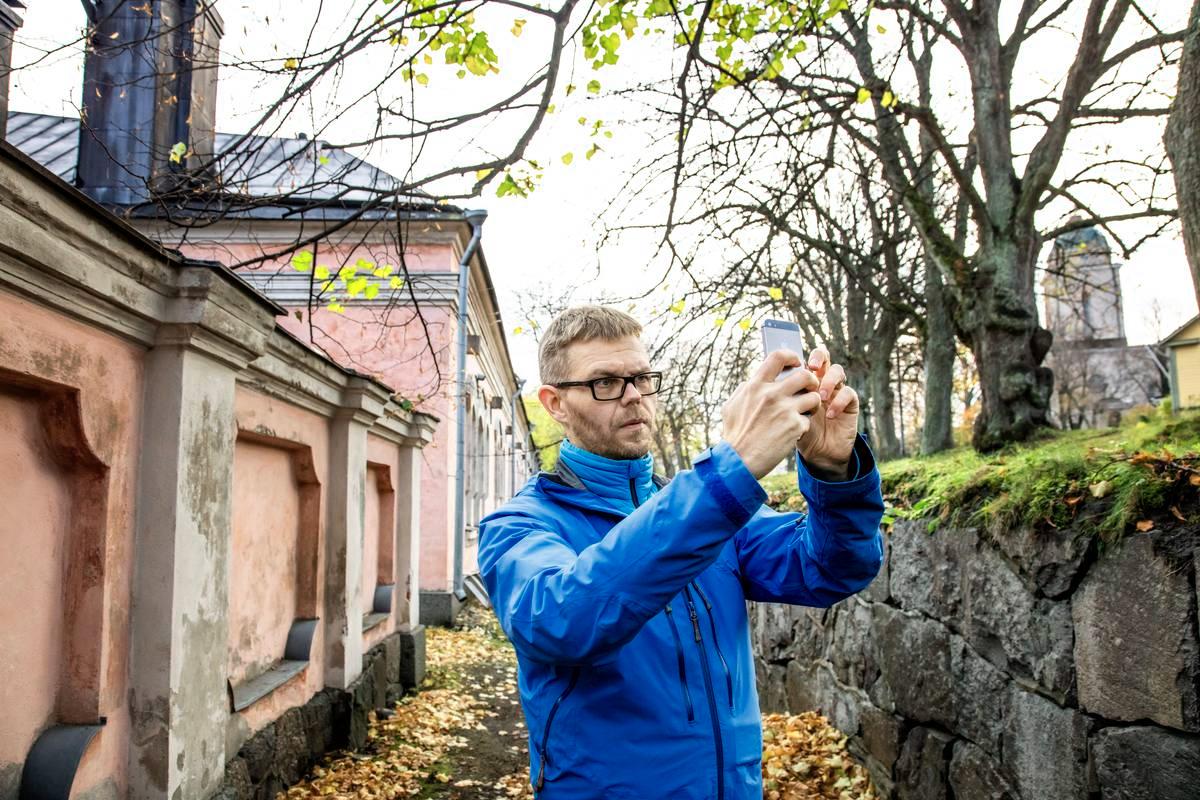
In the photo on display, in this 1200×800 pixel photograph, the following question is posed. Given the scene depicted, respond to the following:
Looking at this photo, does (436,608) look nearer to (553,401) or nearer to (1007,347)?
(1007,347)

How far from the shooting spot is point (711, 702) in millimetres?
1657

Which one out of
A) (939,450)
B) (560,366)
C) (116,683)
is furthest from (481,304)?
(560,366)

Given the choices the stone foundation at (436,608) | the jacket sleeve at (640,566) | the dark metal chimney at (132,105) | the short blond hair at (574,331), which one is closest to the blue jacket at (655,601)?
the jacket sleeve at (640,566)

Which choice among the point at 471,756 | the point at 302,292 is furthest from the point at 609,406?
the point at 302,292

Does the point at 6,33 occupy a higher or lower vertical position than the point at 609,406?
higher

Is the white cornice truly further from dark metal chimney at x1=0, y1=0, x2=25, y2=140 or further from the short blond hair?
the short blond hair

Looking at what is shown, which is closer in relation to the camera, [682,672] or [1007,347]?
[682,672]

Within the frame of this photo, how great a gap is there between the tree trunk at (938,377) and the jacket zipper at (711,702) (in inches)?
353

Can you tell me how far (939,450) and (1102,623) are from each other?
770cm

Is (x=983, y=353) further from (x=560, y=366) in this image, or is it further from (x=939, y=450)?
(x=560, y=366)

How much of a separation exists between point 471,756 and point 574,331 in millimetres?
5561

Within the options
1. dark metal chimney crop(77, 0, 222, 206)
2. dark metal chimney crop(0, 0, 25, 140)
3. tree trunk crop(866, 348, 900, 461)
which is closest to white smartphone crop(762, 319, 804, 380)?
dark metal chimney crop(0, 0, 25, 140)

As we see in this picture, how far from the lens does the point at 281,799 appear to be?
4750mm

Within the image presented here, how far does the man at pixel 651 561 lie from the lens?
1321 millimetres
